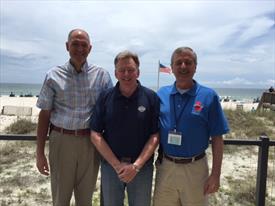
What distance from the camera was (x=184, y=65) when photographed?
131 inches

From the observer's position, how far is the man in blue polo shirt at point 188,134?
3.30 metres

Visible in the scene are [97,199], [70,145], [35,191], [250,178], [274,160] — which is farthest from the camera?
[274,160]

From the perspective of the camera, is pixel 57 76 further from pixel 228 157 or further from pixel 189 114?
pixel 228 157

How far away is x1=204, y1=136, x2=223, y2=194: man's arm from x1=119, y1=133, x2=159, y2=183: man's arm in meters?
0.52

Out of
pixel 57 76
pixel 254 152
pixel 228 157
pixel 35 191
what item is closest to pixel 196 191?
pixel 57 76

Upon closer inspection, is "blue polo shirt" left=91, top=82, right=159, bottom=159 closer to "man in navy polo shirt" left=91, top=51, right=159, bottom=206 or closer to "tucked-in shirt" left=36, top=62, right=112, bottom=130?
"man in navy polo shirt" left=91, top=51, right=159, bottom=206

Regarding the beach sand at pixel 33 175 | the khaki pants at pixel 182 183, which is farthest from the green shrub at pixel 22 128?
the khaki pants at pixel 182 183

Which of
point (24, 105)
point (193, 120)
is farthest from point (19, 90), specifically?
point (193, 120)

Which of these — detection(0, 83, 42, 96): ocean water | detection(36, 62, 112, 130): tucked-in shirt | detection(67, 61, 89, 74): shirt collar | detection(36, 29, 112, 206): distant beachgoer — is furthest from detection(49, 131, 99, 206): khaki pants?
detection(0, 83, 42, 96): ocean water

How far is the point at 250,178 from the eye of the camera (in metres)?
7.36

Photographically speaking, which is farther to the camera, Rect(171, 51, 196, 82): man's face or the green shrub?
the green shrub

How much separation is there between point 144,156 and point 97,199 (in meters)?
2.65

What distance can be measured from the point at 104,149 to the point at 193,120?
802 millimetres

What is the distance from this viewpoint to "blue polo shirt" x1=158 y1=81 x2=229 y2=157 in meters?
3.29
